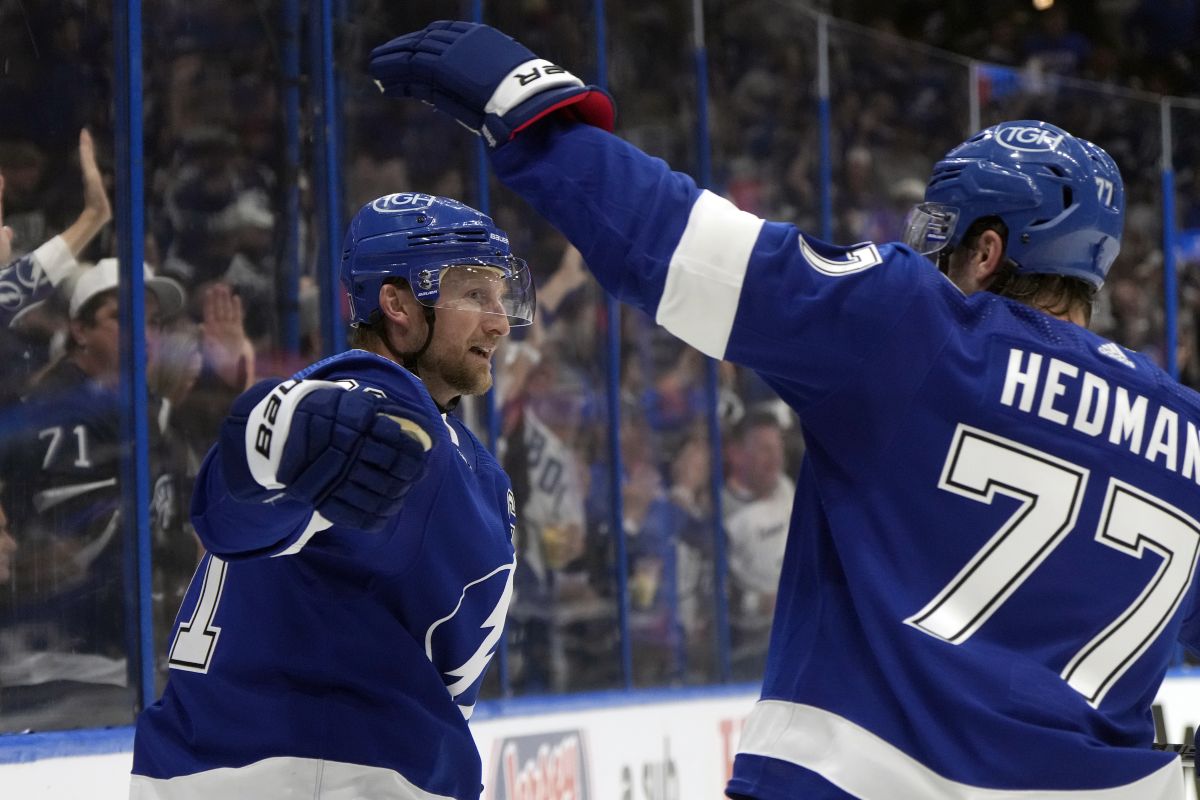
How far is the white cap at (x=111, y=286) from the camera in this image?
3.03 m

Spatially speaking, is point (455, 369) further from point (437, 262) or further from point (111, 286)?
point (111, 286)

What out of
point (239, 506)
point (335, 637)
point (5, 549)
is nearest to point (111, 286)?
point (5, 549)

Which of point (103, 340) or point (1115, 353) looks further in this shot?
point (103, 340)

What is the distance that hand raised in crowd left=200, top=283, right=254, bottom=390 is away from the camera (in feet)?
11.1

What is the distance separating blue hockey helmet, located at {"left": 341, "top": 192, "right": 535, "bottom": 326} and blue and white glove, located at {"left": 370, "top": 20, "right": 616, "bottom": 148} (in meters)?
0.75

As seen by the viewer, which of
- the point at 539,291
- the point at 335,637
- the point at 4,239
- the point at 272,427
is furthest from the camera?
the point at 539,291

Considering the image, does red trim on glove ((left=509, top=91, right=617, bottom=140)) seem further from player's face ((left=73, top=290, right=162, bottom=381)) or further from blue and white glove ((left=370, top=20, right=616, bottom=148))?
player's face ((left=73, top=290, right=162, bottom=381))

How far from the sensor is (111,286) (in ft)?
10.2

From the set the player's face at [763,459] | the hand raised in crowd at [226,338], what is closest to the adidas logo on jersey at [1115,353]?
the hand raised in crowd at [226,338]

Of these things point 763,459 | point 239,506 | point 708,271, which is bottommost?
point 763,459

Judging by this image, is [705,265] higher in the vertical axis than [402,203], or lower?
lower

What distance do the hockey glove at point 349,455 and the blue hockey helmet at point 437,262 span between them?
721 mm

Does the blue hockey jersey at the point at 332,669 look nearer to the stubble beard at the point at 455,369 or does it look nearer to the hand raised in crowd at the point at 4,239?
the stubble beard at the point at 455,369

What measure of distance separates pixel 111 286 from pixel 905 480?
2.00 metres
